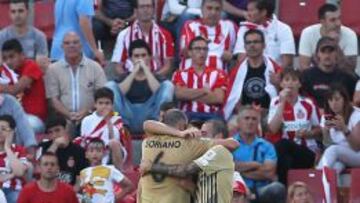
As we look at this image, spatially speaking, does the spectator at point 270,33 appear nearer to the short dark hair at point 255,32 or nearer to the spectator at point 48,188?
the short dark hair at point 255,32

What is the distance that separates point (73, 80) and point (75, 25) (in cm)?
116

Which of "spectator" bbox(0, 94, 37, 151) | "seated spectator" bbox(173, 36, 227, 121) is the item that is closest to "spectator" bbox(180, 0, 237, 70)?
"seated spectator" bbox(173, 36, 227, 121)

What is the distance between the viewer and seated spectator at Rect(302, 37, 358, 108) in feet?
71.2

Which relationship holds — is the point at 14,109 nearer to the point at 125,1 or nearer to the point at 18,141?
the point at 18,141

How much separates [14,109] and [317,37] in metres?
3.63

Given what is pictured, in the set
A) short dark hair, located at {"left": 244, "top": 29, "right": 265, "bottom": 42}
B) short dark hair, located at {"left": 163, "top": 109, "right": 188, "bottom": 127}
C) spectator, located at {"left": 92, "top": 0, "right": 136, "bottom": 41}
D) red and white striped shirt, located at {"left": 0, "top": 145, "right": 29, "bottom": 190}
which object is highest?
spectator, located at {"left": 92, "top": 0, "right": 136, "bottom": 41}

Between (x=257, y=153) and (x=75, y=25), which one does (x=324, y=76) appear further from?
(x=75, y=25)

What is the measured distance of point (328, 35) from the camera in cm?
2239

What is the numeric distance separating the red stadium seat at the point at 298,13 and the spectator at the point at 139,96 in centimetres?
249

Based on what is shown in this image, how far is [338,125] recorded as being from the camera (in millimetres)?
20688

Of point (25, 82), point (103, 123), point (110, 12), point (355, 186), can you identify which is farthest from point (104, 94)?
point (355, 186)

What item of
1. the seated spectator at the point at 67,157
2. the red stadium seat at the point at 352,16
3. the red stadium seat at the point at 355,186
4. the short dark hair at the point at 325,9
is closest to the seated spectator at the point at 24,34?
the seated spectator at the point at 67,157

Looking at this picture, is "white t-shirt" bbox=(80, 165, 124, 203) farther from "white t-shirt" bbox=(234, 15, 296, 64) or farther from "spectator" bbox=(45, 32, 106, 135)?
"white t-shirt" bbox=(234, 15, 296, 64)

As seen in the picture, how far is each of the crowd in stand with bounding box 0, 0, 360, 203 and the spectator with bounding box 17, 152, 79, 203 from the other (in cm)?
1
